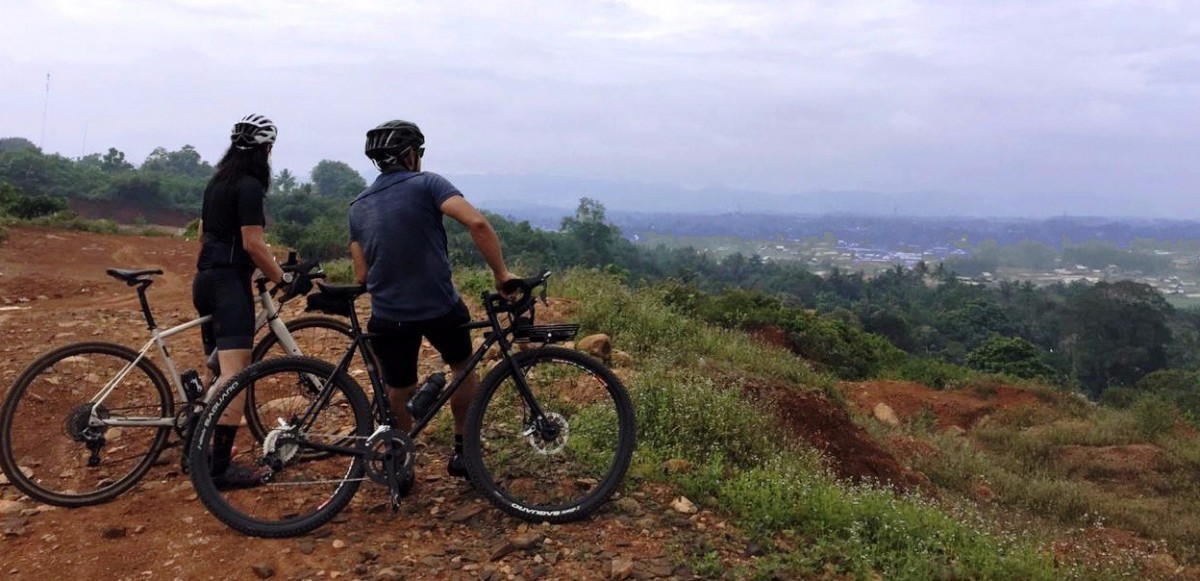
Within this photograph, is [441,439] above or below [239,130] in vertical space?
below

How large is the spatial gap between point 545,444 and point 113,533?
200 cm

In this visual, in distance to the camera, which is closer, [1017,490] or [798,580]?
[798,580]

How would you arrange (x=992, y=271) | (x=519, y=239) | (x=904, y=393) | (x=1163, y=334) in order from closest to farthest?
(x=904, y=393)
(x=1163, y=334)
(x=519, y=239)
(x=992, y=271)

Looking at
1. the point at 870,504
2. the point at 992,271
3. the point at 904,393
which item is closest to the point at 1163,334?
the point at 904,393

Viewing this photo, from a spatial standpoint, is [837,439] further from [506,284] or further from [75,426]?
[75,426]

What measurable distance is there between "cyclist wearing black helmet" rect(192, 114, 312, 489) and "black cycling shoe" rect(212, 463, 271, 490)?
2 centimetres

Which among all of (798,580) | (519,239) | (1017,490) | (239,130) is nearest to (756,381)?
(1017,490)

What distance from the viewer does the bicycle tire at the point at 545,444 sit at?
3854 millimetres

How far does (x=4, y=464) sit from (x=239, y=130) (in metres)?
1.90

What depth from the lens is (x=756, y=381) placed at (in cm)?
868

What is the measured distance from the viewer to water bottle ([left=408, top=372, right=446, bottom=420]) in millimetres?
3816

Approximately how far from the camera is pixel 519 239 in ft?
141

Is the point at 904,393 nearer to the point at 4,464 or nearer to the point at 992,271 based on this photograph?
the point at 4,464

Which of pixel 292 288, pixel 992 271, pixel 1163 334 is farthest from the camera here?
pixel 992 271
